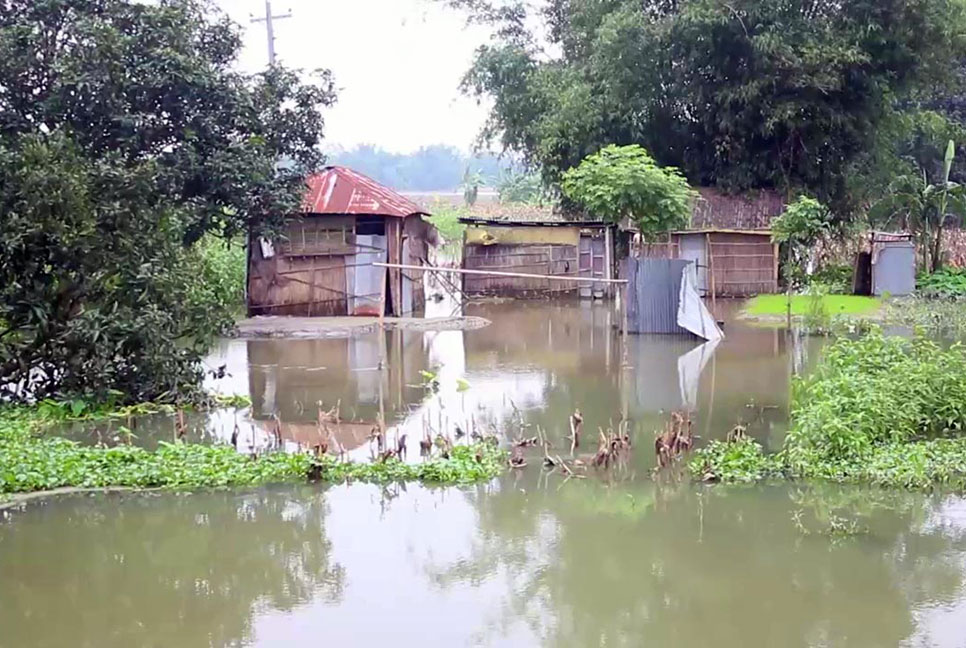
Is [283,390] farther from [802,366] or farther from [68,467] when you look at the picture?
[802,366]

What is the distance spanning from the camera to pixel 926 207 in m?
21.9

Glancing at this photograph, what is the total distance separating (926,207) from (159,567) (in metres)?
19.6

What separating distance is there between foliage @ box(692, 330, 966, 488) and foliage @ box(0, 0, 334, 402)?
234 inches

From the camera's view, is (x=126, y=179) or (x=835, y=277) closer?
(x=126, y=179)

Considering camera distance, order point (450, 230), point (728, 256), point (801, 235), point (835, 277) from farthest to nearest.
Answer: point (450, 230) → point (835, 277) → point (728, 256) → point (801, 235)

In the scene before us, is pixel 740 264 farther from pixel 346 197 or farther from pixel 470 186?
pixel 470 186

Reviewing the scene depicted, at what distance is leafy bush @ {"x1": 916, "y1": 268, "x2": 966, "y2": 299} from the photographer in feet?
66.9

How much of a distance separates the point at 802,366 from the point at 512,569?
319 inches

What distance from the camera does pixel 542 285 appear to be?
80.5ft

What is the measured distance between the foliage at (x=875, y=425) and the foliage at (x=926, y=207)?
12655 millimetres

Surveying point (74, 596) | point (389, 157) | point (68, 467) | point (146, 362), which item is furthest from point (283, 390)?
point (389, 157)

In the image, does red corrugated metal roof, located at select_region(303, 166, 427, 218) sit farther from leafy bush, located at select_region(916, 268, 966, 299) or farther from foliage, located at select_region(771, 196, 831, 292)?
leafy bush, located at select_region(916, 268, 966, 299)

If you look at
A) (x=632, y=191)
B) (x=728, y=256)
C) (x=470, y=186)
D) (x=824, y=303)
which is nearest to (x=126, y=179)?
(x=632, y=191)

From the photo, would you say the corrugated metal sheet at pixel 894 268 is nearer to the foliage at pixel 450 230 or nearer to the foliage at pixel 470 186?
the foliage at pixel 450 230
